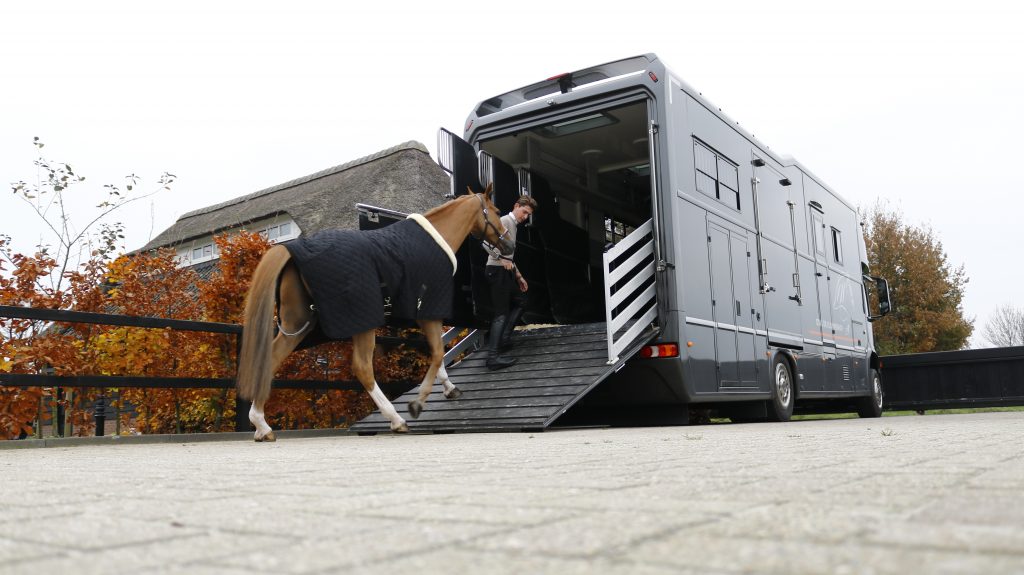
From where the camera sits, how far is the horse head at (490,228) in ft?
25.5

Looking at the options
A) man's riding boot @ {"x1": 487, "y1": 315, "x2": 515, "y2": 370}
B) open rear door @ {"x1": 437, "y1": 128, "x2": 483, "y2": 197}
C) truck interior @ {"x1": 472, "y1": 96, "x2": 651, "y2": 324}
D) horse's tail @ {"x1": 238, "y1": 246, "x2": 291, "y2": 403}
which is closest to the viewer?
horse's tail @ {"x1": 238, "y1": 246, "x2": 291, "y2": 403}

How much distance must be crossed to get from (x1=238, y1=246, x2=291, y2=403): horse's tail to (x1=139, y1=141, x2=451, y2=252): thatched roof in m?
13.1

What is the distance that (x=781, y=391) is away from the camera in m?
9.38

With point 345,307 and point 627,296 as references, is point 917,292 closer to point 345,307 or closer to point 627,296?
point 627,296

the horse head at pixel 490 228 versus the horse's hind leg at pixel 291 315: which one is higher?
the horse head at pixel 490 228

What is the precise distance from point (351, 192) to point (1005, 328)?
43012 millimetres

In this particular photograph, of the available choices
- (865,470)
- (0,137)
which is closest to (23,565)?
(865,470)

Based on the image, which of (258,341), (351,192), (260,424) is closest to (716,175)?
(258,341)

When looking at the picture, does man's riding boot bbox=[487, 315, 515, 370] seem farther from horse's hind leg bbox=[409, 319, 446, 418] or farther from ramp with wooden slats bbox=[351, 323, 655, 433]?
horse's hind leg bbox=[409, 319, 446, 418]

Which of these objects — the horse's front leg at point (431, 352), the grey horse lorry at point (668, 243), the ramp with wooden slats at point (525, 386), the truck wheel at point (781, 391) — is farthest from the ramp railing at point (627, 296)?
the truck wheel at point (781, 391)

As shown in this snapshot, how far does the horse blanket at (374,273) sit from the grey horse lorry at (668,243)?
1.43 meters

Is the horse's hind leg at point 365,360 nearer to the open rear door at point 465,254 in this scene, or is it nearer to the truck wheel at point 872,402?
the open rear door at point 465,254

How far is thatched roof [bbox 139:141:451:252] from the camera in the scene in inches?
810

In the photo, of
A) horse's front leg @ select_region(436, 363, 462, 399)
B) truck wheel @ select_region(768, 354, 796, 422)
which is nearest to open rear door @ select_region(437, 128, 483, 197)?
horse's front leg @ select_region(436, 363, 462, 399)
